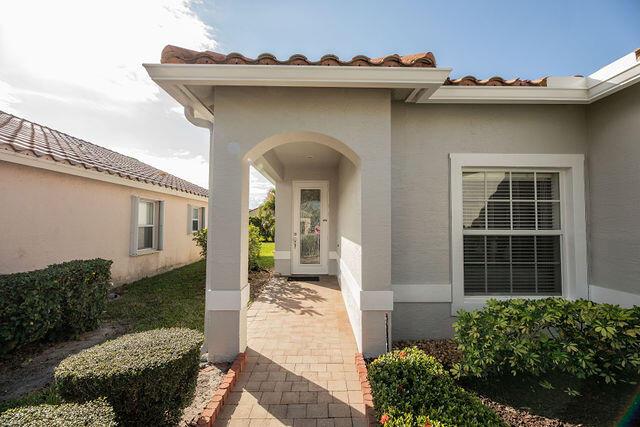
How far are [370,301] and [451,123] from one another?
9.23 ft

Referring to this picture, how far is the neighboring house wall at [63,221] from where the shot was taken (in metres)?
5.31

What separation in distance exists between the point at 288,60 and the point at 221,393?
389 cm

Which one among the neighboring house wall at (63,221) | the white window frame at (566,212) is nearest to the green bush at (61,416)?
the white window frame at (566,212)

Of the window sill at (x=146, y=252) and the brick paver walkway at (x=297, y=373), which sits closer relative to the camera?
the brick paver walkway at (x=297, y=373)

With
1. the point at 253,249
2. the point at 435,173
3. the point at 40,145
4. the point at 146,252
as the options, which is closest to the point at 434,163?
the point at 435,173

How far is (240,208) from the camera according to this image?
12.3 ft

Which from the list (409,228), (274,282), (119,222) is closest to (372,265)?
(409,228)

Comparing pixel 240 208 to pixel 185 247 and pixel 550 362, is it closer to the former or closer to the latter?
pixel 550 362

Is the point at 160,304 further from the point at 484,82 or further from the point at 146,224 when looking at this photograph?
the point at 484,82

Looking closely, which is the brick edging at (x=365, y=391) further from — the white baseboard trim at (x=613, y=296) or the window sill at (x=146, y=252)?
the window sill at (x=146, y=252)

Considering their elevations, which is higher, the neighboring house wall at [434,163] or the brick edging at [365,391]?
the neighboring house wall at [434,163]

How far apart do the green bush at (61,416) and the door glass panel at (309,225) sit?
297 inches

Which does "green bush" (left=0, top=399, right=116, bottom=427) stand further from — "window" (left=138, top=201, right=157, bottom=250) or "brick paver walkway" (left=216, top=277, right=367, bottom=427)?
"window" (left=138, top=201, right=157, bottom=250)

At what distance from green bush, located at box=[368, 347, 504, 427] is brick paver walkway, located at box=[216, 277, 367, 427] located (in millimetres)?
590
